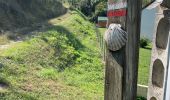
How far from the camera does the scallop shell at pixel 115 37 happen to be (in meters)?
2.30

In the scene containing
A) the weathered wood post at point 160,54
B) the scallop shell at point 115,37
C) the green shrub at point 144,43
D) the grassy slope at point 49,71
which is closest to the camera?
the scallop shell at point 115,37

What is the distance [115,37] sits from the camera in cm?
233

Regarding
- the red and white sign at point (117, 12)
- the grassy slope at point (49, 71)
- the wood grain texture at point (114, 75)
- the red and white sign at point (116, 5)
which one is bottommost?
the grassy slope at point (49, 71)

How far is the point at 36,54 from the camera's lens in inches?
599

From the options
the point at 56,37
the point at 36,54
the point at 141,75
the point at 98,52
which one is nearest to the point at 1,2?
the point at 56,37

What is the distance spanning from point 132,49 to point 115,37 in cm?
11

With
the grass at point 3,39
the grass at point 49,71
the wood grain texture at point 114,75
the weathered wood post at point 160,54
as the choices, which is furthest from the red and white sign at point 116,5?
the grass at point 3,39

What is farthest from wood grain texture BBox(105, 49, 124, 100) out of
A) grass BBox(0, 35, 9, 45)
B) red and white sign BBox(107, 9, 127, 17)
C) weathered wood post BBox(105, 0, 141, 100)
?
grass BBox(0, 35, 9, 45)

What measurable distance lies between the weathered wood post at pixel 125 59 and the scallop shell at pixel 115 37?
0.02 meters

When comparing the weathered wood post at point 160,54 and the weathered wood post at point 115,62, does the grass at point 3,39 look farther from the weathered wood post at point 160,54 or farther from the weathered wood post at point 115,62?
the weathered wood post at point 115,62

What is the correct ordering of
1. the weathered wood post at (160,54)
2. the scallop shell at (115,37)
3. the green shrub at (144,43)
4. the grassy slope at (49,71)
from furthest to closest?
1. the green shrub at (144,43)
2. the grassy slope at (49,71)
3. the weathered wood post at (160,54)
4. the scallop shell at (115,37)

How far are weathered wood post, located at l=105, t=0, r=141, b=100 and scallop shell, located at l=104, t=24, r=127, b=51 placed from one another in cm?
2

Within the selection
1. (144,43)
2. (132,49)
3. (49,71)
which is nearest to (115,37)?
(132,49)

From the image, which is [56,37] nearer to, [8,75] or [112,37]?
[8,75]
